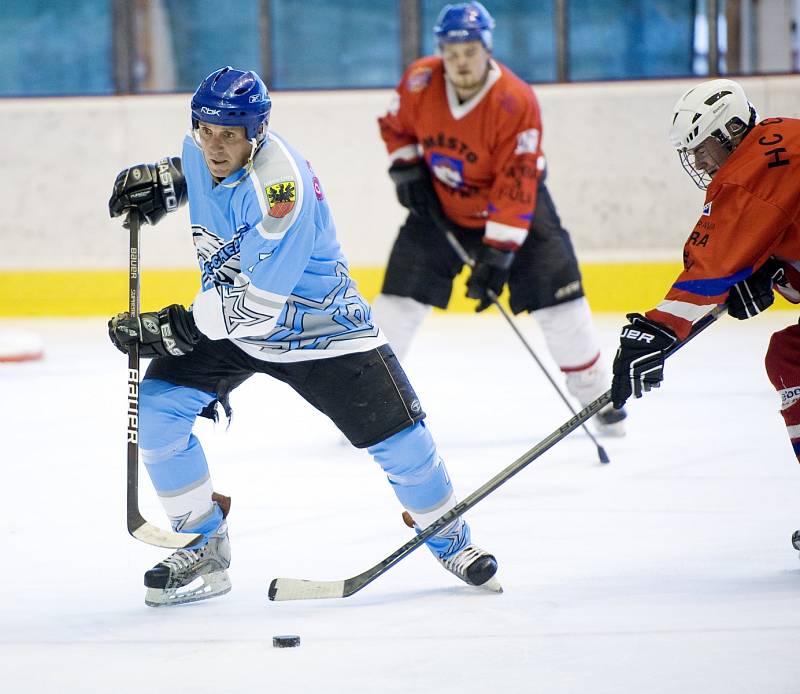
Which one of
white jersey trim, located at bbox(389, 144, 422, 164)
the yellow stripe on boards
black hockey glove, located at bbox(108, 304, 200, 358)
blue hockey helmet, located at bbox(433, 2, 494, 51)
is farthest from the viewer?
the yellow stripe on boards

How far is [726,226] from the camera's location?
224 cm

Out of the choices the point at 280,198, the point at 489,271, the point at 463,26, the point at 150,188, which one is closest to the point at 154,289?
the point at 489,271

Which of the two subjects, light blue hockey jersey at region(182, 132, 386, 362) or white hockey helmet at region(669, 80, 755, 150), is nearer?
light blue hockey jersey at region(182, 132, 386, 362)

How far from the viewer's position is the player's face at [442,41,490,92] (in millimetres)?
3865

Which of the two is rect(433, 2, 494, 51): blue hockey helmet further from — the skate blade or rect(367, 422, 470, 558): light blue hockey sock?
the skate blade

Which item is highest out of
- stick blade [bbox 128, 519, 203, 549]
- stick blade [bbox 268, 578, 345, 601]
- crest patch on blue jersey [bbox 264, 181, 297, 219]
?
crest patch on blue jersey [bbox 264, 181, 297, 219]

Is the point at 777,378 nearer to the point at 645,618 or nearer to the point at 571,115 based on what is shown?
the point at 645,618

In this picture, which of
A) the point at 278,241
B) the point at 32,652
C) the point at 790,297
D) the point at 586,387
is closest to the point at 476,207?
the point at 586,387

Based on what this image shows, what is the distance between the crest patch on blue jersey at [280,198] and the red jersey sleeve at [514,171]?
1.68m

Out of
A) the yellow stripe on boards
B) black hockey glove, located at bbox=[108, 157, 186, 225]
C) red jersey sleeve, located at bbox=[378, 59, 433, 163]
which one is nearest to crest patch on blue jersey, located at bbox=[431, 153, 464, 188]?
red jersey sleeve, located at bbox=[378, 59, 433, 163]

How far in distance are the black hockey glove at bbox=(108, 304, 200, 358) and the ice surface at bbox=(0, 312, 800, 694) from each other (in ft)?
1.60

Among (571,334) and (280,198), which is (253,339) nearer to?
(280,198)

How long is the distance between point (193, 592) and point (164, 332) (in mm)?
501

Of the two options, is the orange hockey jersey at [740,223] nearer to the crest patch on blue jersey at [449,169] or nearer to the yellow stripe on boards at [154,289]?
the crest patch on blue jersey at [449,169]
